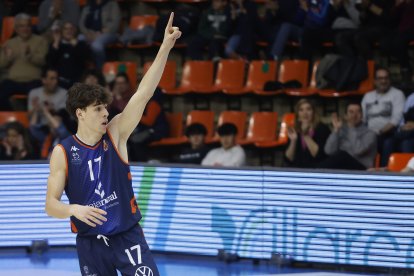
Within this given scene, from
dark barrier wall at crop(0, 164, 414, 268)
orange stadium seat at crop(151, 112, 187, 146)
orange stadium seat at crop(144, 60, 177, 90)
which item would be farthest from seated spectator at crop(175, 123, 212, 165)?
orange stadium seat at crop(144, 60, 177, 90)

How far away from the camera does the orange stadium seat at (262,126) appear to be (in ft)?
44.5

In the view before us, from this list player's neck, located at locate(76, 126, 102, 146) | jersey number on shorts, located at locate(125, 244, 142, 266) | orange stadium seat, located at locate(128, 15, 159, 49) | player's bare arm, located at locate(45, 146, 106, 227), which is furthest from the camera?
orange stadium seat, located at locate(128, 15, 159, 49)

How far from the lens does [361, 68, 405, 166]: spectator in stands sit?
1231 centimetres

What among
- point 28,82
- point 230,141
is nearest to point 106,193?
point 230,141

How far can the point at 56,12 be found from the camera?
621 inches

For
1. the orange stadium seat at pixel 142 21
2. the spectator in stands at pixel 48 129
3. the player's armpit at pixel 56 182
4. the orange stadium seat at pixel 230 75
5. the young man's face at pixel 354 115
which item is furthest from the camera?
the orange stadium seat at pixel 142 21

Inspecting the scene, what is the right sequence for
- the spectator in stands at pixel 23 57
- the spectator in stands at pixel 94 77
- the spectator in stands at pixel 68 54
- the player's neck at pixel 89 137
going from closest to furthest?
the player's neck at pixel 89 137 < the spectator in stands at pixel 94 77 < the spectator in stands at pixel 68 54 < the spectator in stands at pixel 23 57

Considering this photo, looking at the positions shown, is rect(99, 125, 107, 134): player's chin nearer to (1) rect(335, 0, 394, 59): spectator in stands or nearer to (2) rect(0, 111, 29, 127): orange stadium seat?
(1) rect(335, 0, 394, 59): spectator in stands

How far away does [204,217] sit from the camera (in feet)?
34.9

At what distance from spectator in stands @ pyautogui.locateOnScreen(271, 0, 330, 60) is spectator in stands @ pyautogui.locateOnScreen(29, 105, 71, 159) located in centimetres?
335

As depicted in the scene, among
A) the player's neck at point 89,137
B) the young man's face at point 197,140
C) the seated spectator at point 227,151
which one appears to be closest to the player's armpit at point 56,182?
the player's neck at point 89,137

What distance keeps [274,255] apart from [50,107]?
510 centimetres

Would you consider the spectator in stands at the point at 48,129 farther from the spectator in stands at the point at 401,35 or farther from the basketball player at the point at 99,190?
the basketball player at the point at 99,190

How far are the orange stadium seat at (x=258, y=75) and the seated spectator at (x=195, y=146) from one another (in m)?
1.48
